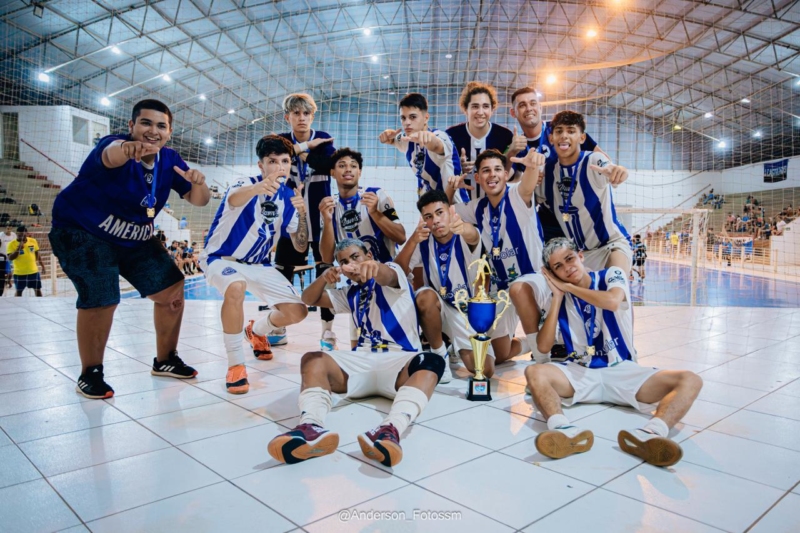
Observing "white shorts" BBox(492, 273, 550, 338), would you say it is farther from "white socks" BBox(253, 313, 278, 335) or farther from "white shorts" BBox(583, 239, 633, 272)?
"white socks" BBox(253, 313, 278, 335)

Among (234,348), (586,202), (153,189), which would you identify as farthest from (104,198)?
(586,202)

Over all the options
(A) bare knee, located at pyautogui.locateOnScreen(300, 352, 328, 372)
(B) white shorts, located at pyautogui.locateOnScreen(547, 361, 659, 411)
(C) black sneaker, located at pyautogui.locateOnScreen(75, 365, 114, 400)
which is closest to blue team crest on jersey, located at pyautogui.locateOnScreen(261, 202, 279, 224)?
(A) bare knee, located at pyautogui.locateOnScreen(300, 352, 328, 372)

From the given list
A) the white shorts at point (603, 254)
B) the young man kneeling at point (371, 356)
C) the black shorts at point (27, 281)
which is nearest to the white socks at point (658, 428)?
the young man kneeling at point (371, 356)

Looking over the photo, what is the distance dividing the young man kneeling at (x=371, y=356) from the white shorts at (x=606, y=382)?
707 mm

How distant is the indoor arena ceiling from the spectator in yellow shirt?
31.9ft

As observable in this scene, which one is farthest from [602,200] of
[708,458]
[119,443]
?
[119,443]

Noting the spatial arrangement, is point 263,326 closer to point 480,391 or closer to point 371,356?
point 371,356

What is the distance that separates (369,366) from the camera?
2.90 m

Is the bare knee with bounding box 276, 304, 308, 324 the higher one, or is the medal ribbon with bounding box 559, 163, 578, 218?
the medal ribbon with bounding box 559, 163, 578, 218

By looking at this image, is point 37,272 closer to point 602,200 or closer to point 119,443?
point 119,443

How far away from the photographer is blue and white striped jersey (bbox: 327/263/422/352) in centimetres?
300

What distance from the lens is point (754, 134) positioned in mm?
24672

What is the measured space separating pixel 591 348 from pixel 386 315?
114cm

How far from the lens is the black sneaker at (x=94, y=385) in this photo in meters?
3.11
